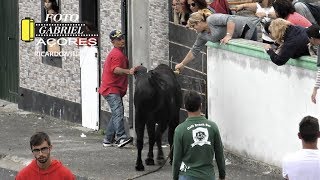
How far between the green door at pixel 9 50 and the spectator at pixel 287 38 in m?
10.3

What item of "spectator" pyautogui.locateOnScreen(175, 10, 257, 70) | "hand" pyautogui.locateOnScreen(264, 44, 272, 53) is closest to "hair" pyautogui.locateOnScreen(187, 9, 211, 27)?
"spectator" pyautogui.locateOnScreen(175, 10, 257, 70)

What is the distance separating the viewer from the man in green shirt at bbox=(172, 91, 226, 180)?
35.9ft

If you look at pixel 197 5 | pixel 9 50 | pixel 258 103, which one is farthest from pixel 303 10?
pixel 9 50

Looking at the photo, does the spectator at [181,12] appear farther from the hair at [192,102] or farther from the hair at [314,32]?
the hair at [192,102]

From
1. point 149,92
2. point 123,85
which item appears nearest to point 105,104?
point 123,85

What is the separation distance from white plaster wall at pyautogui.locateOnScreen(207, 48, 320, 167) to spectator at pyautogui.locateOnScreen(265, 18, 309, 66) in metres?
0.31

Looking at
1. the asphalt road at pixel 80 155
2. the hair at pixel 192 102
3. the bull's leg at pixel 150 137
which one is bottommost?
the asphalt road at pixel 80 155

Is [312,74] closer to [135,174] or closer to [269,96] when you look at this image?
[269,96]

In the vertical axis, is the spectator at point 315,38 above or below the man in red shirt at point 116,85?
above

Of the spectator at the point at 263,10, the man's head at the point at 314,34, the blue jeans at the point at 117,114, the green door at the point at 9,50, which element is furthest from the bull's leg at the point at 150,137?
the green door at the point at 9,50

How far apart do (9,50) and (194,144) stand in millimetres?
13770

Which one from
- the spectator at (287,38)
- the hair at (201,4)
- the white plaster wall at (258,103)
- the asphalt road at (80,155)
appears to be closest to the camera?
the spectator at (287,38)

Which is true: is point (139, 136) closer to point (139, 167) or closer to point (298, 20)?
point (139, 167)

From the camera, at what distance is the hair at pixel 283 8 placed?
14766 mm
